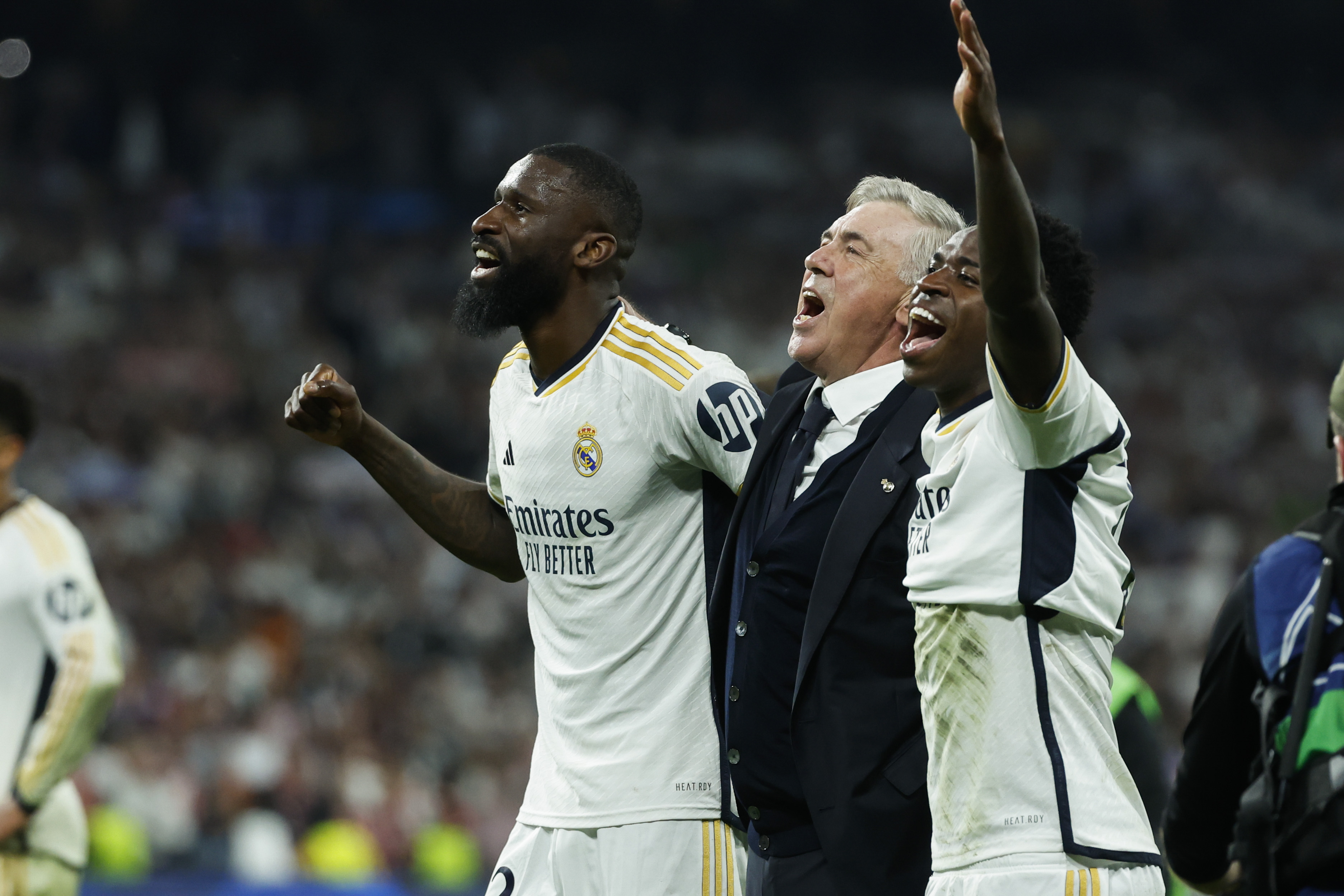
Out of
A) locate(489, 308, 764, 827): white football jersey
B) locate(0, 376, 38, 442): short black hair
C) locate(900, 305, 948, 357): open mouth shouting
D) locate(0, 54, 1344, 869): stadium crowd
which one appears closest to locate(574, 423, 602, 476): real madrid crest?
locate(489, 308, 764, 827): white football jersey

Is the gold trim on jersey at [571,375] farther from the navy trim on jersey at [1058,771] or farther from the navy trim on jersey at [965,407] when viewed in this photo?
the navy trim on jersey at [1058,771]

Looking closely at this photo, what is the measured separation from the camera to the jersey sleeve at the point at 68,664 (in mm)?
5766

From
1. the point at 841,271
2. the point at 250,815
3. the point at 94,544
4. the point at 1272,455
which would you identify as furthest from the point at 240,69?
the point at 841,271

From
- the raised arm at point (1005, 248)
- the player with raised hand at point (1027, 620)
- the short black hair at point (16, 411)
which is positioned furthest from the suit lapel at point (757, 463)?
the short black hair at point (16, 411)

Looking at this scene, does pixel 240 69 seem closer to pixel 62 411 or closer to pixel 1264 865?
pixel 62 411

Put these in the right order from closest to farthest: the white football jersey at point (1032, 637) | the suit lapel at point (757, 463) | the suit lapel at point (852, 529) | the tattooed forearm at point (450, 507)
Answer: the white football jersey at point (1032, 637) → the suit lapel at point (852, 529) → the suit lapel at point (757, 463) → the tattooed forearm at point (450, 507)

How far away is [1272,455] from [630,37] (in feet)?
30.8

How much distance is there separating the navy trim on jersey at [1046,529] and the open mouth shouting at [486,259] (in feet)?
6.17

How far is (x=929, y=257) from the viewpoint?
13.5ft

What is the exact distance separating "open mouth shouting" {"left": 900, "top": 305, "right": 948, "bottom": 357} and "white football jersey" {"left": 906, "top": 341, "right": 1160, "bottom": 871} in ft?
0.92

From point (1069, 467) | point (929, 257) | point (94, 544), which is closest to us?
point (1069, 467)

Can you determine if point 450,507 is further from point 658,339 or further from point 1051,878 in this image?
point 1051,878

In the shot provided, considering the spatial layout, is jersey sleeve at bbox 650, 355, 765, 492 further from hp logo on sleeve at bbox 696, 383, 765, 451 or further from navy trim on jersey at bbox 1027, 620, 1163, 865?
navy trim on jersey at bbox 1027, 620, 1163, 865

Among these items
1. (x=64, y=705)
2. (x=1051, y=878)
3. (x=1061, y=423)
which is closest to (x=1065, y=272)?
(x=1061, y=423)
